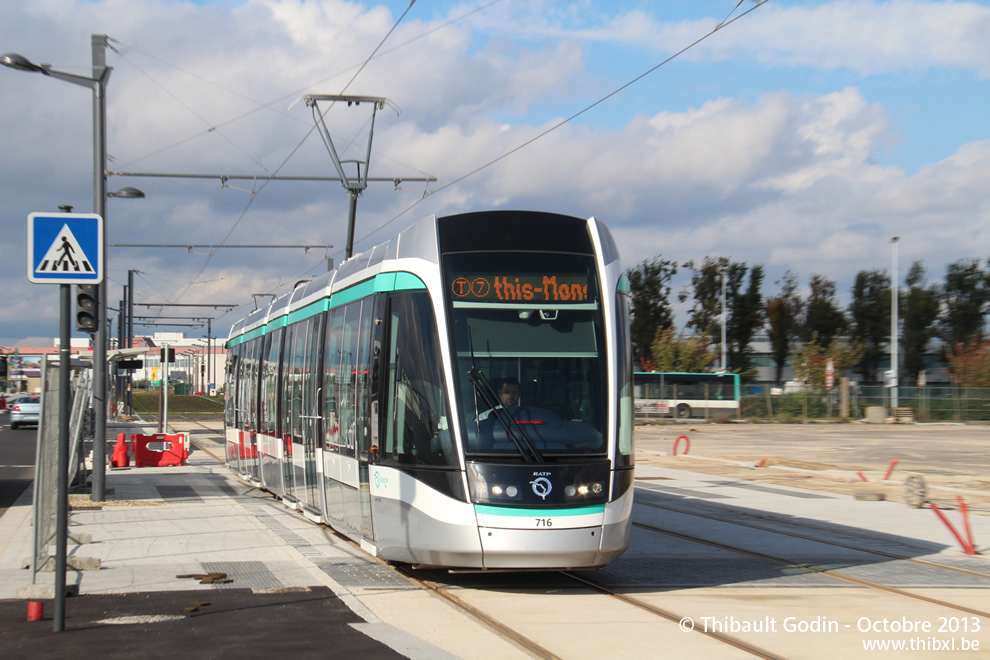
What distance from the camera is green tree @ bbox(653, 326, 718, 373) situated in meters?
66.8

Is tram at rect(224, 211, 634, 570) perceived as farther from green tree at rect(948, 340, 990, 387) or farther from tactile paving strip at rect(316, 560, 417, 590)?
green tree at rect(948, 340, 990, 387)

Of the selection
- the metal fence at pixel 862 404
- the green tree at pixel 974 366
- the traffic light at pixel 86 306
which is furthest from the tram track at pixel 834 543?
the green tree at pixel 974 366

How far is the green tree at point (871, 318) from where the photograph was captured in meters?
79.9

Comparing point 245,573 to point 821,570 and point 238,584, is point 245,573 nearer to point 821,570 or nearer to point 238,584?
point 238,584

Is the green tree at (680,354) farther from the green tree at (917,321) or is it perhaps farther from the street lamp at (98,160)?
the street lamp at (98,160)

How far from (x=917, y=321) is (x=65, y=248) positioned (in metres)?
79.4

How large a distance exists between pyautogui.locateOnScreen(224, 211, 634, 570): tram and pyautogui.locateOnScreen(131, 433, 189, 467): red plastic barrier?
1582cm

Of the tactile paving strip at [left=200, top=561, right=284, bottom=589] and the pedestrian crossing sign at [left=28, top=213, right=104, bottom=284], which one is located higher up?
the pedestrian crossing sign at [left=28, top=213, right=104, bottom=284]

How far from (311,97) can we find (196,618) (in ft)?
48.8

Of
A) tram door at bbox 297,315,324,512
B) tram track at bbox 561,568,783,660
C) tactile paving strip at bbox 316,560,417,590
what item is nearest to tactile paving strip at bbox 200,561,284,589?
tactile paving strip at bbox 316,560,417,590

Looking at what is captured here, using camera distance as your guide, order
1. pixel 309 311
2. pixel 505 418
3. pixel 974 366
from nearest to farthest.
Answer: pixel 505 418 < pixel 309 311 < pixel 974 366

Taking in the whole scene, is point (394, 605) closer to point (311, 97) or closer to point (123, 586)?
point (123, 586)

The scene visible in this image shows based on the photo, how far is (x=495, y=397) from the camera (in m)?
8.13

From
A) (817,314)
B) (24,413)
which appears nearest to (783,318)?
(817,314)
